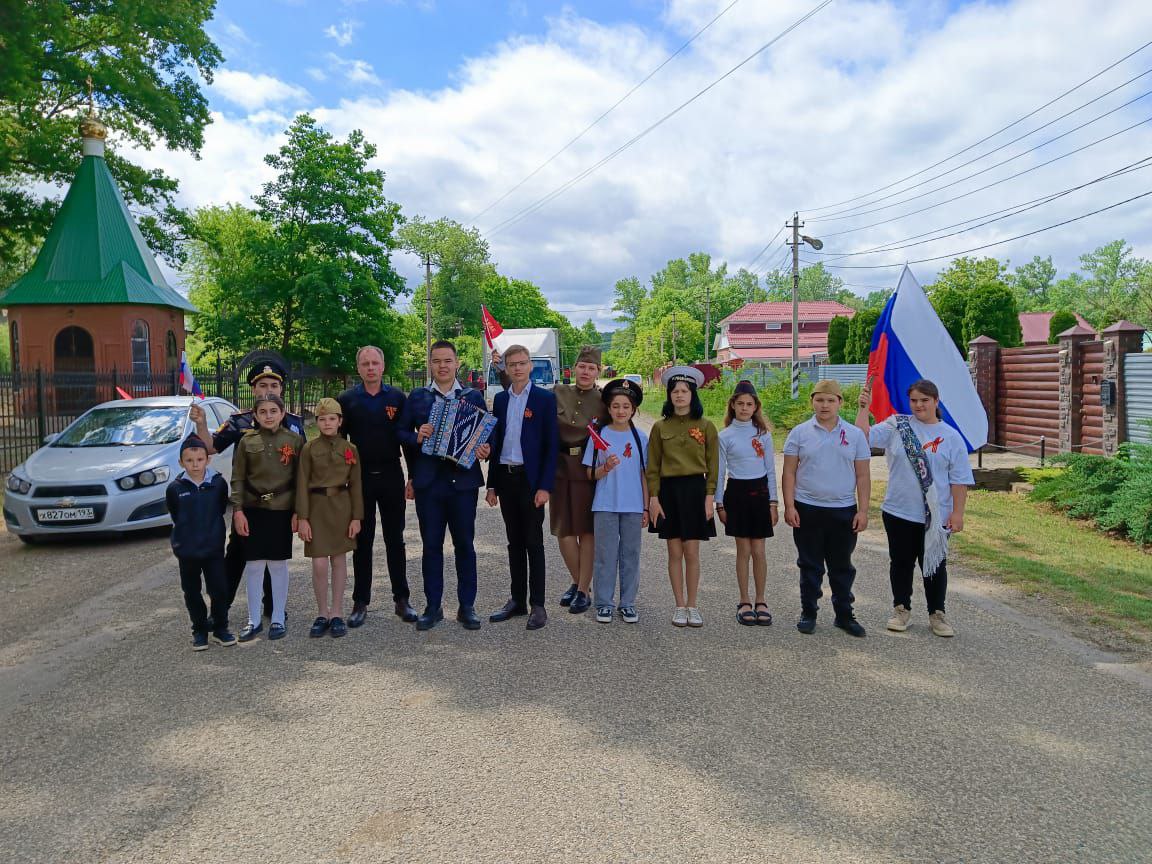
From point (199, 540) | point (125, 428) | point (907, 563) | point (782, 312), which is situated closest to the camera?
point (199, 540)

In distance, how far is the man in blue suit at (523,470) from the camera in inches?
236

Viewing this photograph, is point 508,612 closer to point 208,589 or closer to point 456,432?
point 456,432

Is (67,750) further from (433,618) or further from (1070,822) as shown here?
(1070,822)

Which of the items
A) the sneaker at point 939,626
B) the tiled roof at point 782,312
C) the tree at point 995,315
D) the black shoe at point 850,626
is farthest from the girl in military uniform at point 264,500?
the tiled roof at point 782,312

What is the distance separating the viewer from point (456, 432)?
5809 millimetres

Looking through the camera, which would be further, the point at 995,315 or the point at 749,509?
the point at 995,315

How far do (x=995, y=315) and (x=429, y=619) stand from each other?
28527 mm

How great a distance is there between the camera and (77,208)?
1041 inches

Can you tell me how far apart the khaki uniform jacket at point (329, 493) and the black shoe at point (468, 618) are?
923 mm

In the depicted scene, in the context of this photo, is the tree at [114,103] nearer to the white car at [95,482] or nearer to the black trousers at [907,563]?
the white car at [95,482]

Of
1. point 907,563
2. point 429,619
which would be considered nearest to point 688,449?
point 907,563

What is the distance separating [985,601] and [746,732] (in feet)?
12.1

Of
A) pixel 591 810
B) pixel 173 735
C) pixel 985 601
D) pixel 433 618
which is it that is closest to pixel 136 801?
pixel 173 735

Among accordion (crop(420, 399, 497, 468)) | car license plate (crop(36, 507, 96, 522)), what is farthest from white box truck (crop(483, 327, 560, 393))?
accordion (crop(420, 399, 497, 468))
